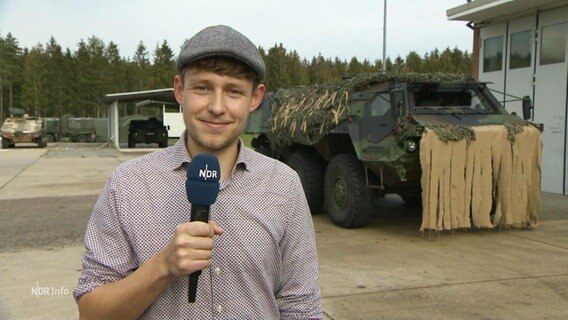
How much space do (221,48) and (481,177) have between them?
5.29m

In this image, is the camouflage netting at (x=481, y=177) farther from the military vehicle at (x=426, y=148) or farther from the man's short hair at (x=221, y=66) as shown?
the man's short hair at (x=221, y=66)

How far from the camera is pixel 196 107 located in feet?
5.06

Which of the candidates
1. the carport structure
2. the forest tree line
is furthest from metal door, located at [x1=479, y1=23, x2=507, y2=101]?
the forest tree line

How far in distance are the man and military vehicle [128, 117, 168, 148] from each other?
26372 mm

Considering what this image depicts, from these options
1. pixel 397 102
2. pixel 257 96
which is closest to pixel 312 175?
pixel 397 102

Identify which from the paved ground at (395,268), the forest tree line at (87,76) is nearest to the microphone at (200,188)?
the paved ground at (395,268)

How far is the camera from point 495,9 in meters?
11.3

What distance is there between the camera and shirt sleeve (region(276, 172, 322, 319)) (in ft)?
5.42

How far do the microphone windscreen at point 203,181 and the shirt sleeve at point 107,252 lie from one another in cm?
25

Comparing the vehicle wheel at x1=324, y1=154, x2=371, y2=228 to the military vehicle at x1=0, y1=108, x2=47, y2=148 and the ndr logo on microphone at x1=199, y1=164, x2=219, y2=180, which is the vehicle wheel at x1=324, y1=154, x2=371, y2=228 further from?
the military vehicle at x1=0, y1=108, x2=47, y2=148

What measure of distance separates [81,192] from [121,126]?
2145 centimetres

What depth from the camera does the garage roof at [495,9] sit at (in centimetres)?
1064

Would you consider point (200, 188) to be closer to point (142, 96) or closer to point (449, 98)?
point (449, 98)

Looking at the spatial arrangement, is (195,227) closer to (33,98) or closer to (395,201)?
(395,201)
